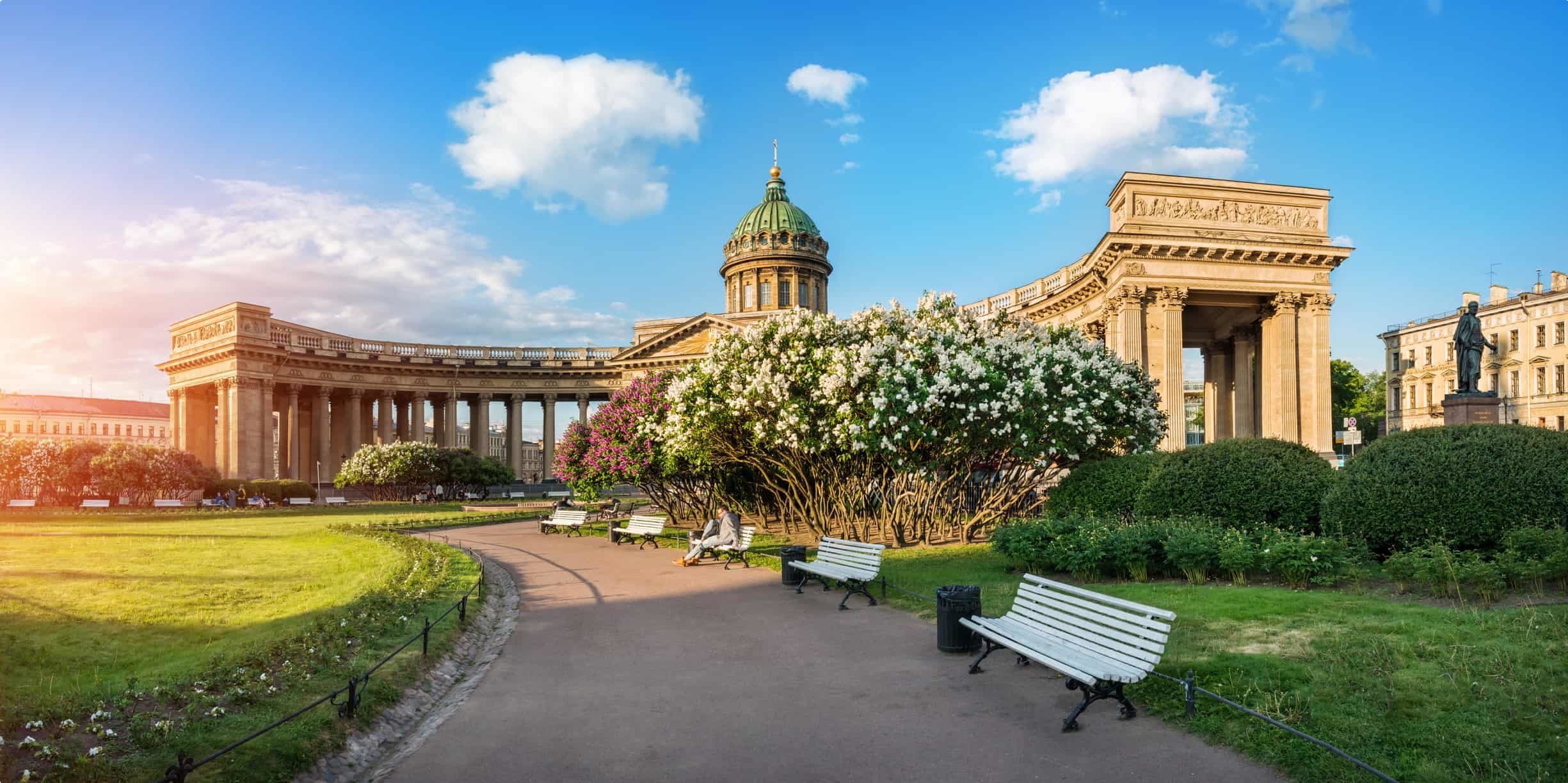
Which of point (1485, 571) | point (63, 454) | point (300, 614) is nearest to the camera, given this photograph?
point (1485, 571)

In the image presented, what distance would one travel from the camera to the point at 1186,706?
6844 millimetres

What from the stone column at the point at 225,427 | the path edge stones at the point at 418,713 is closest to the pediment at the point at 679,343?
A: the stone column at the point at 225,427

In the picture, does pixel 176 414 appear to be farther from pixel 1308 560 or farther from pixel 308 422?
pixel 1308 560

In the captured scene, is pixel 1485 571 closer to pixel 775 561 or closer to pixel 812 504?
pixel 775 561

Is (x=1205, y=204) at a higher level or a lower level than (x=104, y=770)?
higher

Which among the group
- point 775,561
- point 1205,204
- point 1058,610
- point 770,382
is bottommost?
point 775,561

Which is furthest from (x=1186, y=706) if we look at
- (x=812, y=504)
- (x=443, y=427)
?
(x=443, y=427)

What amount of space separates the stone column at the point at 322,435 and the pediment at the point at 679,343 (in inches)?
837

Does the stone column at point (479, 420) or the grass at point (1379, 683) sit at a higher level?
the stone column at point (479, 420)

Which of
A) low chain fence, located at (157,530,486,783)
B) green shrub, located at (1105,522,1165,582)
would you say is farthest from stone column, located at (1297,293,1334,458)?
low chain fence, located at (157,530,486,783)

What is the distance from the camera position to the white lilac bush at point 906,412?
17.4 metres

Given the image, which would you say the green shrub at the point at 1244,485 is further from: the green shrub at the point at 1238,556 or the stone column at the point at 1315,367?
the stone column at the point at 1315,367

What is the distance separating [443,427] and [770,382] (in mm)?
53910

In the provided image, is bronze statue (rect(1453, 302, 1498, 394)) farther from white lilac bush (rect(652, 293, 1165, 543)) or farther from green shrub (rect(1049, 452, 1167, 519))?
green shrub (rect(1049, 452, 1167, 519))
